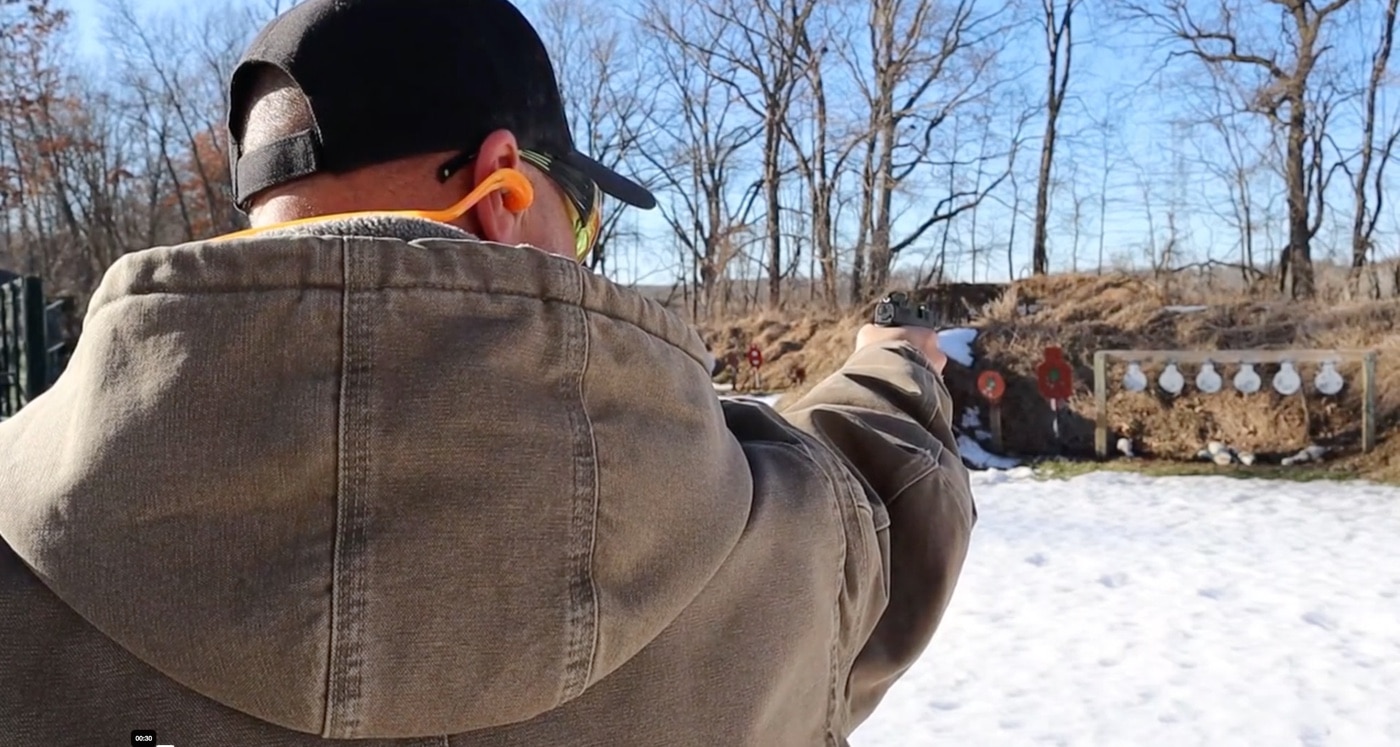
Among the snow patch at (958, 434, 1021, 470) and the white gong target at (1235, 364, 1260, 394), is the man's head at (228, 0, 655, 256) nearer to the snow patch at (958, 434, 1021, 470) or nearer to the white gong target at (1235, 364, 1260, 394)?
the snow patch at (958, 434, 1021, 470)

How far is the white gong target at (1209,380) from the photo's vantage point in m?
8.03

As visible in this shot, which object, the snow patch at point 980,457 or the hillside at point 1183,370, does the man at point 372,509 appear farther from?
the hillside at point 1183,370

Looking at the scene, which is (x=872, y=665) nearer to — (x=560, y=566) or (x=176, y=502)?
(x=560, y=566)

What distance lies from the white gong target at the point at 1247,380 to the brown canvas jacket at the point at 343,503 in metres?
8.48

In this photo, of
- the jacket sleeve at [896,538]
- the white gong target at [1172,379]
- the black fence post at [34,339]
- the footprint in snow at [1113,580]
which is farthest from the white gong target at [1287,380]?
the black fence post at [34,339]

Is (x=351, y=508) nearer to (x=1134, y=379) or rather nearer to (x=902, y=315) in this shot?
(x=902, y=315)

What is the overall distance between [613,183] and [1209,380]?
27.3 ft

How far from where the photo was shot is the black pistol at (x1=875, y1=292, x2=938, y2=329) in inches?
49.4

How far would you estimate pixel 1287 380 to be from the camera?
7809 millimetres

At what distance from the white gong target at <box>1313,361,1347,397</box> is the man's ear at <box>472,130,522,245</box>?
28.3 feet

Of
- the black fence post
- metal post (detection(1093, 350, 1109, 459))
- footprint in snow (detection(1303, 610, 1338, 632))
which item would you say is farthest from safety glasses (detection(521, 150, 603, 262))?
the black fence post

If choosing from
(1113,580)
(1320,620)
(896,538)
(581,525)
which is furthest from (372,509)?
(1113,580)

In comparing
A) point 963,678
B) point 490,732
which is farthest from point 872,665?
point 963,678

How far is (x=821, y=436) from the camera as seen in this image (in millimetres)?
863
